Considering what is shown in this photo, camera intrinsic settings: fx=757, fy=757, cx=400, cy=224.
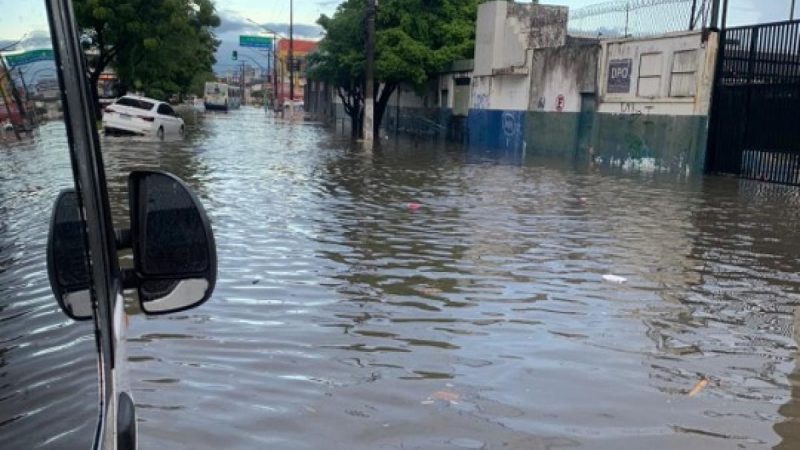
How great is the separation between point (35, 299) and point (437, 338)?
3.78m

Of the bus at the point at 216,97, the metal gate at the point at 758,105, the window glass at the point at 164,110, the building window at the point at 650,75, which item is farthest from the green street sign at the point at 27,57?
the bus at the point at 216,97

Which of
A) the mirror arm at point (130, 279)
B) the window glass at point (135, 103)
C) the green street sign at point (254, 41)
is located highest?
the green street sign at point (254, 41)

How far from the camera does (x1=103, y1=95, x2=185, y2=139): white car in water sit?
25.0 meters

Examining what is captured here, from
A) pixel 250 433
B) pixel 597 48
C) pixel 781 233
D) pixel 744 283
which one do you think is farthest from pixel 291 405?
pixel 597 48

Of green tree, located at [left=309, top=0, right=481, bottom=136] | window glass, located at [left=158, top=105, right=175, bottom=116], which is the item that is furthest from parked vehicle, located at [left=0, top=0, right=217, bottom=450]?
green tree, located at [left=309, top=0, right=481, bottom=136]

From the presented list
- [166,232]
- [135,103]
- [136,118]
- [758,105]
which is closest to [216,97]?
[135,103]

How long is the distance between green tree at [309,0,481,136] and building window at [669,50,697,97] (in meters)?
13.8

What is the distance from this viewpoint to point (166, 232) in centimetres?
183

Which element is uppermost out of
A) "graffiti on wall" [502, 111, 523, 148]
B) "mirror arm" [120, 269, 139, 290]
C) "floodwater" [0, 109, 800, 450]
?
"mirror arm" [120, 269, 139, 290]

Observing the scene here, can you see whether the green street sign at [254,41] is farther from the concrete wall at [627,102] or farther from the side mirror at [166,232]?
the side mirror at [166,232]

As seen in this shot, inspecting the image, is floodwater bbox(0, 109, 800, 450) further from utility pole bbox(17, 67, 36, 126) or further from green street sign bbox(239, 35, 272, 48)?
green street sign bbox(239, 35, 272, 48)

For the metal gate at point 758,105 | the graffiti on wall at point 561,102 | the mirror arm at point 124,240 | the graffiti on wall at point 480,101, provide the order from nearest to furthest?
the mirror arm at point 124,240, the metal gate at point 758,105, the graffiti on wall at point 561,102, the graffiti on wall at point 480,101

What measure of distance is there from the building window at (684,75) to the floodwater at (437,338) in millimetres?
9676

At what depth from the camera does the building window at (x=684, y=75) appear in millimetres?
19266
